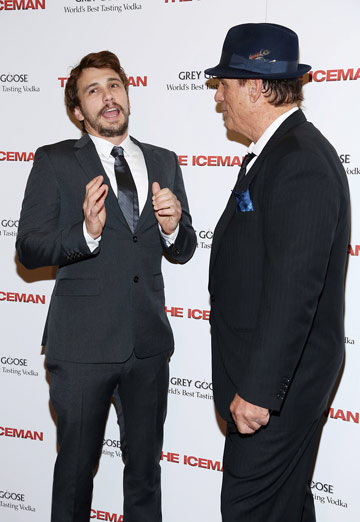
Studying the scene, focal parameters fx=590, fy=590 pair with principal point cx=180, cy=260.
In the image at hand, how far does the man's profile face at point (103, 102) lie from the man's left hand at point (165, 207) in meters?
0.36

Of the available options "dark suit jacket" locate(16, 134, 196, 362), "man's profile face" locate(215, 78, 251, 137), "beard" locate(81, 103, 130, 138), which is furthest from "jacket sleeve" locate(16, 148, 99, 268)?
"man's profile face" locate(215, 78, 251, 137)

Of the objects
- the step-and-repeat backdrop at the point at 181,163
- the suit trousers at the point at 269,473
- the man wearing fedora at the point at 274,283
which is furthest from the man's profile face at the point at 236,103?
the suit trousers at the point at 269,473

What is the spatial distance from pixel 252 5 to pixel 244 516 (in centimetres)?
196

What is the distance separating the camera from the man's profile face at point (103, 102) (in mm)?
2363

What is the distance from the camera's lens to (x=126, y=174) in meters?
2.35

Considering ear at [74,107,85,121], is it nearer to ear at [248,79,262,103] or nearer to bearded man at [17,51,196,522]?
bearded man at [17,51,196,522]

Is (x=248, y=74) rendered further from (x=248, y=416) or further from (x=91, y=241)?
(x=248, y=416)

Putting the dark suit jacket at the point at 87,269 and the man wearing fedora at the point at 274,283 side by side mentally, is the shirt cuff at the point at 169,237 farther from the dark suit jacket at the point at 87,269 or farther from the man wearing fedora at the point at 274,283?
the man wearing fedora at the point at 274,283

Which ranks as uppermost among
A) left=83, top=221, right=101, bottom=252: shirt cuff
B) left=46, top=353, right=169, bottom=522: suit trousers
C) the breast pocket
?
left=83, top=221, right=101, bottom=252: shirt cuff

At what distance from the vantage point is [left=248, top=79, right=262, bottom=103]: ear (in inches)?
72.7

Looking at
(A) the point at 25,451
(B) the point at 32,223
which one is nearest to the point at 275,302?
(B) the point at 32,223

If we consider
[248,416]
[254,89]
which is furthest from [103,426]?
[254,89]

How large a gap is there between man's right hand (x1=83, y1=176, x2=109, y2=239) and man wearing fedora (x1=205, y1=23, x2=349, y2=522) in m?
0.44

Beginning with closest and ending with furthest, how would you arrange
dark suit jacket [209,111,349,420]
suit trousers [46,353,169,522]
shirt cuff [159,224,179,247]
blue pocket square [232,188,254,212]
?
dark suit jacket [209,111,349,420]
blue pocket square [232,188,254,212]
suit trousers [46,353,169,522]
shirt cuff [159,224,179,247]
